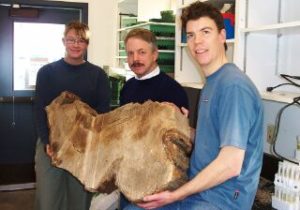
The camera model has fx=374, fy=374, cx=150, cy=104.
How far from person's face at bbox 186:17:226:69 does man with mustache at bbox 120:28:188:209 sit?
51 centimetres

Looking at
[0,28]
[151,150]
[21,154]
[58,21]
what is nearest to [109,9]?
[58,21]

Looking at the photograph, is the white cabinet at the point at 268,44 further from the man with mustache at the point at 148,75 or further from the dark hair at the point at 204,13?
the dark hair at the point at 204,13

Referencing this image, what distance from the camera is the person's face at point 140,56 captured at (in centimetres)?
175

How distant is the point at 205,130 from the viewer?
119cm

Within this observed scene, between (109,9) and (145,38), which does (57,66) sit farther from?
(109,9)

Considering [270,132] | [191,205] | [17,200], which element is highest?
[270,132]

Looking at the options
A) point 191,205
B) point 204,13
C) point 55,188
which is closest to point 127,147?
point 191,205

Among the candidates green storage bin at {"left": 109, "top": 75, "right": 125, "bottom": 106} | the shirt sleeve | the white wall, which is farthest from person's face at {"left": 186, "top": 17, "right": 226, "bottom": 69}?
the white wall

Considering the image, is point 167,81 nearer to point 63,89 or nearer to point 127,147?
point 127,147

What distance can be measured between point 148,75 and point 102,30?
2353mm

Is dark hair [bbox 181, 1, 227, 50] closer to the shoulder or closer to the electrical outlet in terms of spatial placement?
the shoulder

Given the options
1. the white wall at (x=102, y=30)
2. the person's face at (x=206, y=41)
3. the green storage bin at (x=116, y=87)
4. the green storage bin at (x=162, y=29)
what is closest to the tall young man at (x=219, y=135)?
the person's face at (x=206, y=41)

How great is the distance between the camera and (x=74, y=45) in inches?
81.6

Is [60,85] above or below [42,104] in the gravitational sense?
above
